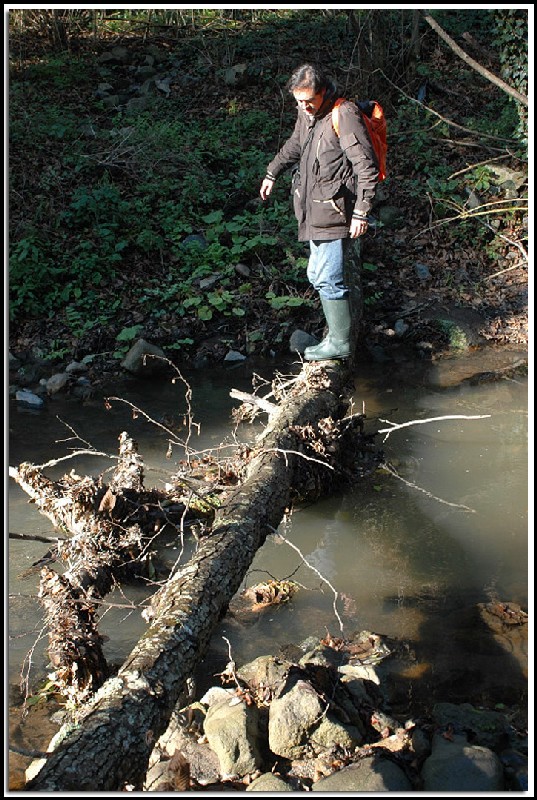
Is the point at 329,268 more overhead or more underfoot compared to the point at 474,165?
more underfoot

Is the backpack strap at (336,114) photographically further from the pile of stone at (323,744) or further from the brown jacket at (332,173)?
the pile of stone at (323,744)

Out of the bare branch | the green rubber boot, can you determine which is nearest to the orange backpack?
the green rubber boot

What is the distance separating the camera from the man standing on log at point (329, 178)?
5.49m

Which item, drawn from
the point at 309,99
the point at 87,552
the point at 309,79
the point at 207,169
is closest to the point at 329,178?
the point at 309,99

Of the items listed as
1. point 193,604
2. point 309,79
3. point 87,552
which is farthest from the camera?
point 309,79

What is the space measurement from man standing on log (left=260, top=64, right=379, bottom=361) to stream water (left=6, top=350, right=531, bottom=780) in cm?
125

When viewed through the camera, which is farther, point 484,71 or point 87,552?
point 484,71

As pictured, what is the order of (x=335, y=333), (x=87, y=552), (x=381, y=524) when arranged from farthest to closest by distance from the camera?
(x=335, y=333) → (x=381, y=524) → (x=87, y=552)

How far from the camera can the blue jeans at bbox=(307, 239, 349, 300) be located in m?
5.93

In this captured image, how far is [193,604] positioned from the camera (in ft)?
12.5

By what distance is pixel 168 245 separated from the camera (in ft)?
35.6

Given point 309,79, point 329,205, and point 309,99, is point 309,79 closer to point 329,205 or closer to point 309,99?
point 309,99

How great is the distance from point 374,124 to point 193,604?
363 centimetres

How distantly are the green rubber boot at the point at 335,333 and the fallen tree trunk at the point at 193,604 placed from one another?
20cm
